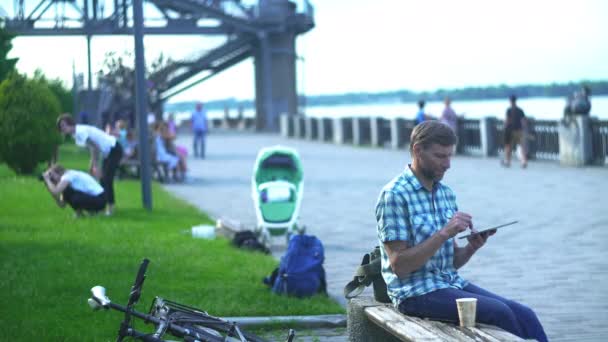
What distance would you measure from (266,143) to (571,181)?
2923 cm

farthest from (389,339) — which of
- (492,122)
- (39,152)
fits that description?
(492,122)

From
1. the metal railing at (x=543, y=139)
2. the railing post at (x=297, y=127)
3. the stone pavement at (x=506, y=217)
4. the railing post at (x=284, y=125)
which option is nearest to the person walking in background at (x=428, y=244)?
the stone pavement at (x=506, y=217)

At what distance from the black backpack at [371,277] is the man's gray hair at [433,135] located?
2.86ft

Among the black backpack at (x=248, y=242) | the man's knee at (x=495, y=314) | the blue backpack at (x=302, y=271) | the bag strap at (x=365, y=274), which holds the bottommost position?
the black backpack at (x=248, y=242)

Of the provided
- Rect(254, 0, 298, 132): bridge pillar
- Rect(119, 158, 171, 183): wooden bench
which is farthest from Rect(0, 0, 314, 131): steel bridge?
Rect(119, 158, 171, 183): wooden bench

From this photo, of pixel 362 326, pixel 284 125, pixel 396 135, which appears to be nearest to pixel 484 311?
pixel 362 326

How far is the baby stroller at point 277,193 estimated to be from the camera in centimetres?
1423

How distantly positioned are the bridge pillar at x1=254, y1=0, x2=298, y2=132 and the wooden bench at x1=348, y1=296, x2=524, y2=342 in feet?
187

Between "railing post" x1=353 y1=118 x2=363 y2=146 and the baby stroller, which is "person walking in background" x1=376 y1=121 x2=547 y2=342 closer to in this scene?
the baby stroller

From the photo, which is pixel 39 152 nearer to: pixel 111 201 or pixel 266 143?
pixel 111 201

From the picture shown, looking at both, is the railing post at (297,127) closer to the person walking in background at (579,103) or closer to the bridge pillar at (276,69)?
the bridge pillar at (276,69)

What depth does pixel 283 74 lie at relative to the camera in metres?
67.8

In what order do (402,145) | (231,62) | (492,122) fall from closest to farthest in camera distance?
(492,122), (402,145), (231,62)

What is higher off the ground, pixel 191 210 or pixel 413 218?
pixel 413 218
